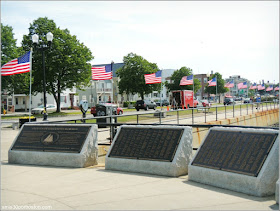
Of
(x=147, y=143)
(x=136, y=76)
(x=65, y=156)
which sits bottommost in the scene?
(x=65, y=156)

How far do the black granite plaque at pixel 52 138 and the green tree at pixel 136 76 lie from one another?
65339 mm

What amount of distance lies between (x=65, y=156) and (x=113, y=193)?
3.05 meters

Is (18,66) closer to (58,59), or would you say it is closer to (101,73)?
(101,73)

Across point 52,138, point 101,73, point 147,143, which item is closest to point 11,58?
point 101,73

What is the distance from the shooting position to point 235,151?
6.45 metres

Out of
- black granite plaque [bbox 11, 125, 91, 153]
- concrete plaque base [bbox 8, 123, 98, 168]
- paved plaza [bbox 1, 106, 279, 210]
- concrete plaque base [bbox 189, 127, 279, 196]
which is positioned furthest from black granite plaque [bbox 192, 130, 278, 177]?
black granite plaque [bbox 11, 125, 91, 153]

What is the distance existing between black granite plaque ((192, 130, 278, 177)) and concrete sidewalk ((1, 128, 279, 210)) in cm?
48

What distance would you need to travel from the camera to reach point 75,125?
9.26m

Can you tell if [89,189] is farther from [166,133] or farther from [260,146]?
[260,146]

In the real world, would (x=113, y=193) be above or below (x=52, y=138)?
below

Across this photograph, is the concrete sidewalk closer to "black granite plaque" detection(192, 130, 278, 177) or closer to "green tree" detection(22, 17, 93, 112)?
"black granite plaque" detection(192, 130, 278, 177)

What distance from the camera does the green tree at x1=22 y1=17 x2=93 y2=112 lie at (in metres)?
45.5

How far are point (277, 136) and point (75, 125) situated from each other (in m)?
5.43

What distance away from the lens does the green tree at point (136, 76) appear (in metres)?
75.4
